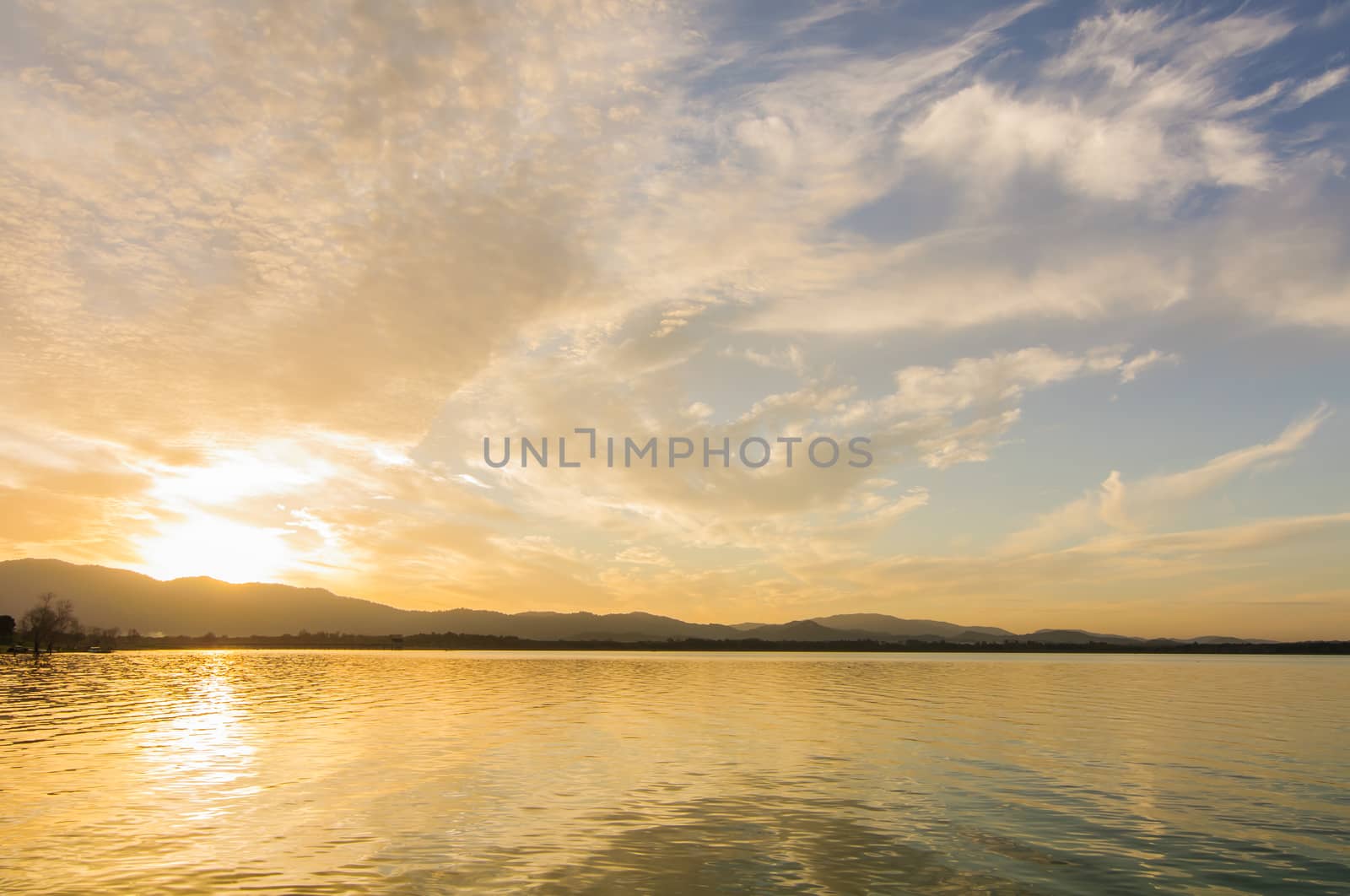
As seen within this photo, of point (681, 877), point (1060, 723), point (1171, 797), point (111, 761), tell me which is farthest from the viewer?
point (1060, 723)

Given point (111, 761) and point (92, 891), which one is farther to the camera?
point (111, 761)

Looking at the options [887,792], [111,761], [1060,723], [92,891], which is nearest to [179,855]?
[92,891]

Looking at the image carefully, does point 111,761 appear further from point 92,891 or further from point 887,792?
point 887,792

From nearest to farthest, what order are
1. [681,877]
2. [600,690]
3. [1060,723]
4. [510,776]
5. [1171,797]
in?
[681,877], [1171,797], [510,776], [1060,723], [600,690]

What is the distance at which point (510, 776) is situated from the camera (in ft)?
130

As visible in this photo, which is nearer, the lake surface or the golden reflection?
the lake surface

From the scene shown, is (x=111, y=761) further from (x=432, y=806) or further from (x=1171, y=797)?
(x=1171, y=797)

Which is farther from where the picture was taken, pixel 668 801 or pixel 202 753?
pixel 202 753

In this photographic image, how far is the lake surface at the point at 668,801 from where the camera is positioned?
23.9 metres

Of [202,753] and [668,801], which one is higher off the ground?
[668,801]

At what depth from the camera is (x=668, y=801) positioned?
34.2m

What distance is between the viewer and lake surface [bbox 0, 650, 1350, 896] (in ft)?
78.5

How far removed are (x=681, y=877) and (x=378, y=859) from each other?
29.8ft

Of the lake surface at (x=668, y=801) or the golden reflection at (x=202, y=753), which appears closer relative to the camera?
the lake surface at (x=668, y=801)
